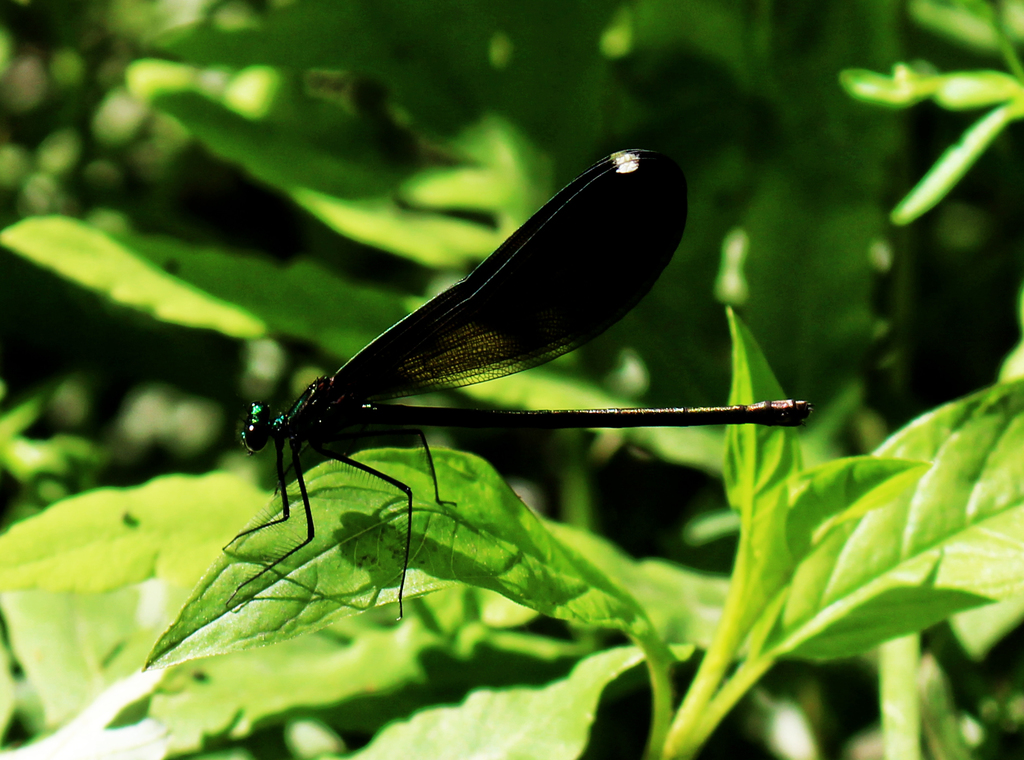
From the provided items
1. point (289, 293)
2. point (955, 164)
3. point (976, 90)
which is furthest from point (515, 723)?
point (976, 90)

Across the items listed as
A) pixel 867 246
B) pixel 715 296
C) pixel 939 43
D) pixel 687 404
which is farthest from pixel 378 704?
pixel 939 43

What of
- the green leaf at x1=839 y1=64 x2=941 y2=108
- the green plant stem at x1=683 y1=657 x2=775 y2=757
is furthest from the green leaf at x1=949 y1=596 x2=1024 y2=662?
the green leaf at x1=839 y1=64 x2=941 y2=108

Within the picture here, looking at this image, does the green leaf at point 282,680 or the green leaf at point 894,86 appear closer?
the green leaf at point 282,680

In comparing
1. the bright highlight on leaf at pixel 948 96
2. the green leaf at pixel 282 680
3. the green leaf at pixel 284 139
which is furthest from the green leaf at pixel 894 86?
the green leaf at pixel 282 680

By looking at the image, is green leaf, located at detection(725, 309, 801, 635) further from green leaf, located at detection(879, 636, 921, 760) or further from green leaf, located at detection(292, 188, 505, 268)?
green leaf, located at detection(292, 188, 505, 268)

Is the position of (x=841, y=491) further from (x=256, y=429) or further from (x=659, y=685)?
(x=256, y=429)

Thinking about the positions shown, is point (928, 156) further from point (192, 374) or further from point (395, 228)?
point (192, 374)

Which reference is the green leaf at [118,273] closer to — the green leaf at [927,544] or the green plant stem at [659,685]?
the green plant stem at [659,685]

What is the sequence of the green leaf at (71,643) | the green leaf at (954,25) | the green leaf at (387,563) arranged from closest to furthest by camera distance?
1. the green leaf at (387,563)
2. the green leaf at (71,643)
3. the green leaf at (954,25)
